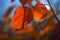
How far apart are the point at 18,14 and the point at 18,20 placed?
70 millimetres

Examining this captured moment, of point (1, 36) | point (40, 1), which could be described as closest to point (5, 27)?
point (1, 36)

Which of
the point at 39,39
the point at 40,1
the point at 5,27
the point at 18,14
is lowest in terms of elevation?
the point at 39,39

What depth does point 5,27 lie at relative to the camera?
1922mm

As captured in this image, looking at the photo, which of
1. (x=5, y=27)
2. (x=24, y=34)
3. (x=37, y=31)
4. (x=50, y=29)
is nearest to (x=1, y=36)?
(x=5, y=27)

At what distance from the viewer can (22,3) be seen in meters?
1.98

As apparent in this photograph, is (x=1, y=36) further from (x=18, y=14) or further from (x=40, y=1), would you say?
(x=40, y=1)

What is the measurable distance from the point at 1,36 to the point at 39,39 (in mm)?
418

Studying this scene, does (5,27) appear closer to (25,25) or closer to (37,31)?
(25,25)

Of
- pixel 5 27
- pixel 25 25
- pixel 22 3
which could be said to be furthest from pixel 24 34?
pixel 22 3

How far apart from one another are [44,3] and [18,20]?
0.35m

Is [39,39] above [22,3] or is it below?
below

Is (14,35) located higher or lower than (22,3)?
lower

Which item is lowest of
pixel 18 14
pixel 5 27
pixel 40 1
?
pixel 5 27

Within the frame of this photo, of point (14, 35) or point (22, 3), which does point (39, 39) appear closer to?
point (14, 35)
